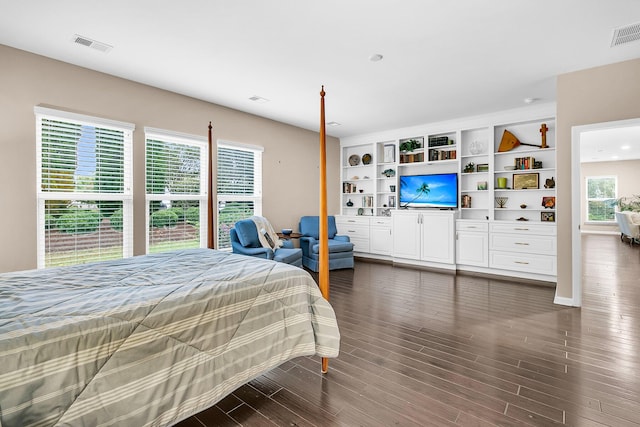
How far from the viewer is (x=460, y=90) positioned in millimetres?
4168

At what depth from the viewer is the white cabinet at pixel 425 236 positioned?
546 centimetres

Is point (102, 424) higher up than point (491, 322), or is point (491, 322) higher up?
point (102, 424)

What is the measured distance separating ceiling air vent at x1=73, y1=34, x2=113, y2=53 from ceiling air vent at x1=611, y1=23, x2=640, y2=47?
459cm

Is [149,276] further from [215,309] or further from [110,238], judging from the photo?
[110,238]

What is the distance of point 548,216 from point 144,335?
5.66 m

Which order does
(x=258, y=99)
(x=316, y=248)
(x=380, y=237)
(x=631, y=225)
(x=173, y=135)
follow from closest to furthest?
(x=173, y=135) → (x=258, y=99) → (x=316, y=248) → (x=380, y=237) → (x=631, y=225)

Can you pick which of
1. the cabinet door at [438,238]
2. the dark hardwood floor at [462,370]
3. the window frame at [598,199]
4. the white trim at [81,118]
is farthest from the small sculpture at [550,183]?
the window frame at [598,199]

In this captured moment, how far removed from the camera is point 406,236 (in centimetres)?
595

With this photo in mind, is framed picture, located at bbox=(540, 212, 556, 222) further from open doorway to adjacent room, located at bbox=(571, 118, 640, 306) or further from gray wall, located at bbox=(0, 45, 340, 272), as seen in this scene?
gray wall, located at bbox=(0, 45, 340, 272)

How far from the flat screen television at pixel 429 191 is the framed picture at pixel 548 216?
50.8 inches

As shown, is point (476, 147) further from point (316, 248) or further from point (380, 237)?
point (316, 248)

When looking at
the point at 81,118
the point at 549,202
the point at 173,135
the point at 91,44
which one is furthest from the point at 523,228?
the point at 81,118

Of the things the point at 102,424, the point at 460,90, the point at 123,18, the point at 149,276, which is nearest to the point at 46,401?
the point at 102,424

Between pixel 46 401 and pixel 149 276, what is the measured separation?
88cm
